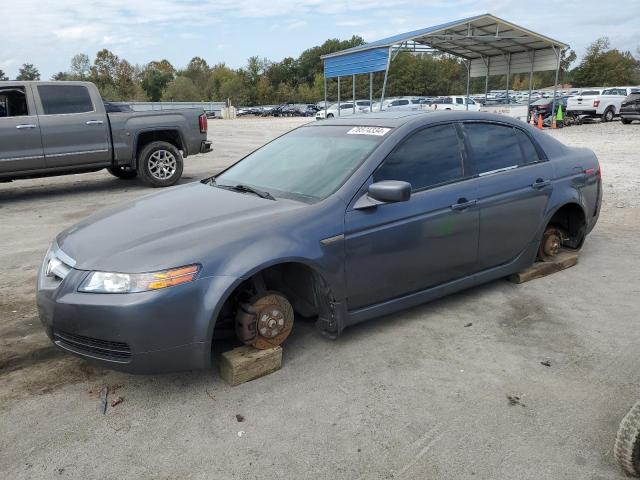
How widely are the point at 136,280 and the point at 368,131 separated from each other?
197cm

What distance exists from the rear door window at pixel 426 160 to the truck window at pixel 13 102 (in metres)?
7.46

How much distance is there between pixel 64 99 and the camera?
355 inches

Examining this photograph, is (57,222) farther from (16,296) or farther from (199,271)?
(199,271)

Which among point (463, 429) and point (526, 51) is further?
point (526, 51)

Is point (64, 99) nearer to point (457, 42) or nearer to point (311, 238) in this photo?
point (311, 238)

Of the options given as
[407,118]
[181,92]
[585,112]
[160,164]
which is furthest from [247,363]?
[181,92]

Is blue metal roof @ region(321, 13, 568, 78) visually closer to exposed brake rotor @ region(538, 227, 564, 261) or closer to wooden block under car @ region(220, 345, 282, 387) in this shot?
exposed brake rotor @ region(538, 227, 564, 261)

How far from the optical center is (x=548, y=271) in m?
4.79

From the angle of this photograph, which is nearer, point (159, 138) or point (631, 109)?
point (159, 138)

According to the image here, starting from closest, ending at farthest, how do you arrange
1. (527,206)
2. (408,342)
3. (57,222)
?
(408,342) → (527,206) → (57,222)

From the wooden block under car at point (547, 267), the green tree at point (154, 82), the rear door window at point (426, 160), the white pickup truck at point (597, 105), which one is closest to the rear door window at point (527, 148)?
the rear door window at point (426, 160)

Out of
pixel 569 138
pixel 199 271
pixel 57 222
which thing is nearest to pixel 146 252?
pixel 199 271

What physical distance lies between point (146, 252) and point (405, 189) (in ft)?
5.13

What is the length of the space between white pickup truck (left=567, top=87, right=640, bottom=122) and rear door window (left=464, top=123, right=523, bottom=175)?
24.9 meters
